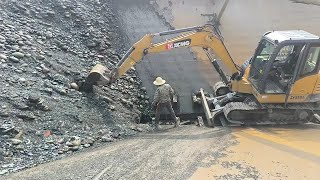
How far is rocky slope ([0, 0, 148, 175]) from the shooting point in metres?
6.78

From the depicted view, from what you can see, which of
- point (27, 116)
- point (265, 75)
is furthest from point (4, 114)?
point (265, 75)

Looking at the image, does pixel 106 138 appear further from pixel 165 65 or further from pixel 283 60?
pixel 165 65

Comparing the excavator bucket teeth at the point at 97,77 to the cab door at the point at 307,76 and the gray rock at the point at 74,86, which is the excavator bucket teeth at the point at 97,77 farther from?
the cab door at the point at 307,76

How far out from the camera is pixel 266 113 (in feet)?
28.7

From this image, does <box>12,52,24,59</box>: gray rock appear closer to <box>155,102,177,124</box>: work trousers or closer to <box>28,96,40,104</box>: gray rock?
<box>28,96,40,104</box>: gray rock

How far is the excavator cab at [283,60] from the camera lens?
7926 millimetres

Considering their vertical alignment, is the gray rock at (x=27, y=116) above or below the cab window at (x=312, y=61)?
below

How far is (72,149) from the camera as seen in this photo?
6754 mm

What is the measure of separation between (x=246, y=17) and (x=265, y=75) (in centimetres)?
1006

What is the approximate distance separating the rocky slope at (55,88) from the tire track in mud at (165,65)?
1.69 ft

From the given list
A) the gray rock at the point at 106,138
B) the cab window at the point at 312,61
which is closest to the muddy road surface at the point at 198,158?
the gray rock at the point at 106,138

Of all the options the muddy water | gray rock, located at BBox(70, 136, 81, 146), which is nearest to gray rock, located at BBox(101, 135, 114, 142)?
gray rock, located at BBox(70, 136, 81, 146)

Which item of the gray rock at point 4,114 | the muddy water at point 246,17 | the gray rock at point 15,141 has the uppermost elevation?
the muddy water at point 246,17

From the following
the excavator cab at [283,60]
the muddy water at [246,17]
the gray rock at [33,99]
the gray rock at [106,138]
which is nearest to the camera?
the gray rock at [106,138]
